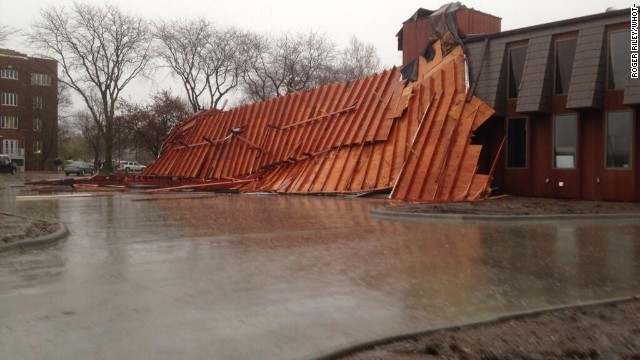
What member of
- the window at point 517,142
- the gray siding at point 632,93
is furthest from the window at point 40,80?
the gray siding at point 632,93

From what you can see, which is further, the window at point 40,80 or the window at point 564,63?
the window at point 40,80

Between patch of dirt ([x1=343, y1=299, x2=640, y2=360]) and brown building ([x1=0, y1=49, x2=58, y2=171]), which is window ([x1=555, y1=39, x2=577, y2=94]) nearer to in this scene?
patch of dirt ([x1=343, y1=299, x2=640, y2=360])

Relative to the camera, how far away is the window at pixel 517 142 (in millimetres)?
21641

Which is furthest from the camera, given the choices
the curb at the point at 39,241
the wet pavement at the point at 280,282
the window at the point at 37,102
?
the window at the point at 37,102

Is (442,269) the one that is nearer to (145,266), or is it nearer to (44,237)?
(145,266)

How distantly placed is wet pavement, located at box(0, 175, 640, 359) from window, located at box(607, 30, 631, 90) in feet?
23.8

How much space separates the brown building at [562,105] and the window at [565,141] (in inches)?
1.3

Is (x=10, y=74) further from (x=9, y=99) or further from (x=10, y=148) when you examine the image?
(x=10, y=148)

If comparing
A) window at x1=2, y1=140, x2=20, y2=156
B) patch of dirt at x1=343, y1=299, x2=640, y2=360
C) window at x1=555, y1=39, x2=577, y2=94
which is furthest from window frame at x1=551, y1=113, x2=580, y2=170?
window at x1=2, y1=140, x2=20, y2=156

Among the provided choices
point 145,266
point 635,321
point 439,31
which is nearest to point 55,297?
point 145,266

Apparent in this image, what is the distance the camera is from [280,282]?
718 centimetres

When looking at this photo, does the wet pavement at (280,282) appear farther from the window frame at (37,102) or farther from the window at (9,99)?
the window at (9,99)

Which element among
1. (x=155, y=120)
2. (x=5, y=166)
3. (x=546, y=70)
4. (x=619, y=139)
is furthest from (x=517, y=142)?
(x=5, y=166)

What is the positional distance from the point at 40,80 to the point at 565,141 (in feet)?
241
